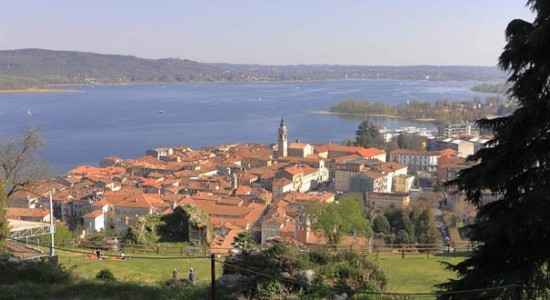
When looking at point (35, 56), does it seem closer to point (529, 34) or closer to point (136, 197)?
point (136, 197)

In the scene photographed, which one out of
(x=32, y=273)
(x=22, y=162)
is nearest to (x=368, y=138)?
(x=22, y=162)

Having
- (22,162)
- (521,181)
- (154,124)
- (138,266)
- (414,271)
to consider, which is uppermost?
(521,181)

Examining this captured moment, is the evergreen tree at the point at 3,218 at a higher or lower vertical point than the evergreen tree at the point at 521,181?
lower

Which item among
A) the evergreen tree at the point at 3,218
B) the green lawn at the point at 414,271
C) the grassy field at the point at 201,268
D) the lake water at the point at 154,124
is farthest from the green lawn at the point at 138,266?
the lake water at the point at 154,124

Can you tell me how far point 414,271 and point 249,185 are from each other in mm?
33516

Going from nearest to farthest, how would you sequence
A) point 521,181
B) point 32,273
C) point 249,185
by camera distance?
point 521,181
point 32,273
point 249,185

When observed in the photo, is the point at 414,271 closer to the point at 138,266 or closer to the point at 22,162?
the point at 138,266

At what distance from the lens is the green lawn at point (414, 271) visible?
8895 millimetres

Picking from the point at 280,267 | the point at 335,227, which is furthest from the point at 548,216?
the point at 335,227

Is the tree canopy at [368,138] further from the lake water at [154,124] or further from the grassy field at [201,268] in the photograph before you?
the grassy field at [201,268]

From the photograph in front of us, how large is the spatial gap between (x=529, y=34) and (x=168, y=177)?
4290cm

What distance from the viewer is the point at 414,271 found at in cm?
1052

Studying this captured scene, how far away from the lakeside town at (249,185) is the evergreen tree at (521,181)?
445 inches

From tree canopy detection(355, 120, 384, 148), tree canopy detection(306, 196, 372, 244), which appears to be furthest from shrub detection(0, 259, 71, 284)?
tree canopy detection(355, 120, 384, 148)
